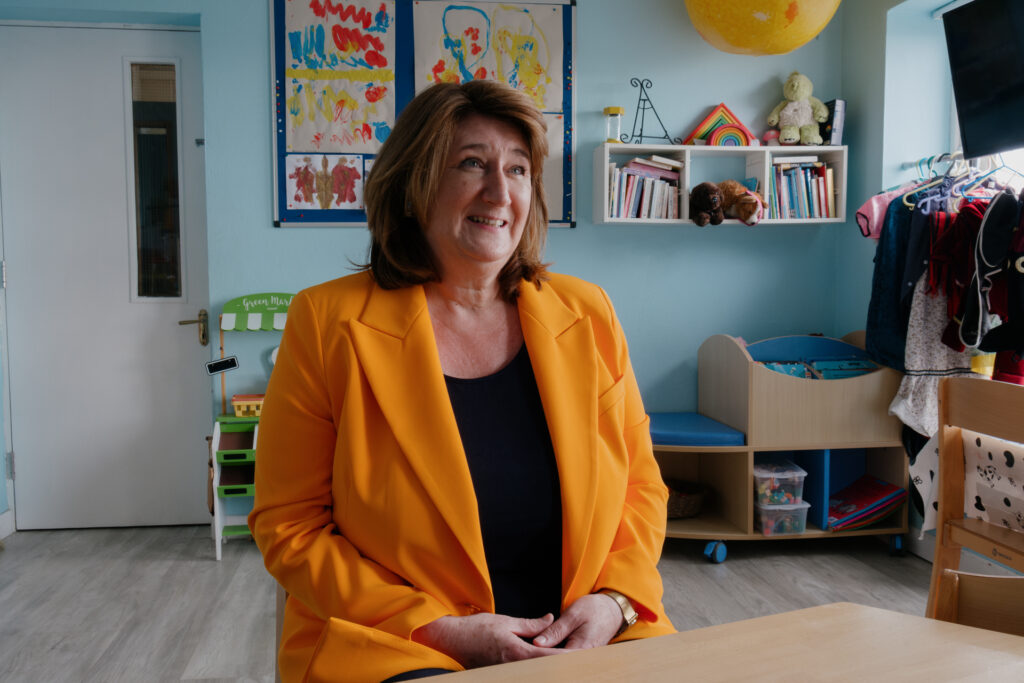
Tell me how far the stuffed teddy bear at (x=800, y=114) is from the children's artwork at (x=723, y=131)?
0.15m

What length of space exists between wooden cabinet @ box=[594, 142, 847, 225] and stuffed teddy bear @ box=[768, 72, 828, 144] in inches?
2.3

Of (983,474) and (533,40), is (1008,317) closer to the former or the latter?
(983,474)

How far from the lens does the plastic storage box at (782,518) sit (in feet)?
9.91

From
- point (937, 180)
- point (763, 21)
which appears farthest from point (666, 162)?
point (937, 180)

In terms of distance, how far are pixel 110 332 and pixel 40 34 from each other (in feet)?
4.23

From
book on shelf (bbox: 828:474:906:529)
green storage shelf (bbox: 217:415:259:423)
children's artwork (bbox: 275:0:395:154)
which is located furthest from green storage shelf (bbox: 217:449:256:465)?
book on shelf (bbox: 828:474:906:529)

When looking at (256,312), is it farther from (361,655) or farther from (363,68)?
(361,655)

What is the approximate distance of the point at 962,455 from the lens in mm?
1810

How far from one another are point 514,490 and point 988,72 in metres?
2.48

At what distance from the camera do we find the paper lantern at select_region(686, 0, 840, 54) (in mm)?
2795

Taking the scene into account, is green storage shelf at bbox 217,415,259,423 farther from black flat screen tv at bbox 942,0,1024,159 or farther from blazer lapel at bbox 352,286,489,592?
black flat screen tv at bbox 942,0,1024,159

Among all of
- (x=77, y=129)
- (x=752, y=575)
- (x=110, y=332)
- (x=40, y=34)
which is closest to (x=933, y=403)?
(x=752, y=575)

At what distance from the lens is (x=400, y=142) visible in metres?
1.28

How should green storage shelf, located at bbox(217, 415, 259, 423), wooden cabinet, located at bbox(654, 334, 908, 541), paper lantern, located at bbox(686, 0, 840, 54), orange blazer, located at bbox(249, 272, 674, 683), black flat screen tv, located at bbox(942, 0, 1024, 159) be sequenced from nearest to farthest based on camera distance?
1. orange blazer, located at bbox(249, 272, 674, 683)
2. black flat screen tv, located at bbox(942, 0, 1024, 159)
3. paper lantern, located at bbox(686, 0, 840, 54)
4. wooden cabinet, located at bbox(654, 334, 908, 541)
5. green storage shelf, located at bbox(217, 415, 259, 423)
